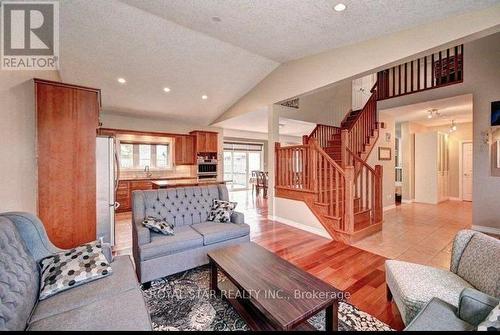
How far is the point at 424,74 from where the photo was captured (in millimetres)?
5035

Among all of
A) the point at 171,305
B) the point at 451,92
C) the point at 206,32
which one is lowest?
the point at 171,305

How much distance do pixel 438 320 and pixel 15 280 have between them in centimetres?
249

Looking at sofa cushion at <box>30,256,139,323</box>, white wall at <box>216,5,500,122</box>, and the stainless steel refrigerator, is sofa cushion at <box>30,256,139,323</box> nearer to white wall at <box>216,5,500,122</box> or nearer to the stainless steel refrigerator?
the stainless steel refrigerator

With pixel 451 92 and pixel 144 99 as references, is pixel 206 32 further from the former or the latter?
pixel 451 92

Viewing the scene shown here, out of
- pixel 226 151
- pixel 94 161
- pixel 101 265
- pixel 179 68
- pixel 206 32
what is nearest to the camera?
pixel 101 265

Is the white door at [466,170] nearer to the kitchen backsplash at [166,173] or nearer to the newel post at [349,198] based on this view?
the newel post at [349,198]

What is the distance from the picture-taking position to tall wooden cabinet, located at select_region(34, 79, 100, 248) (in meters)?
2.56

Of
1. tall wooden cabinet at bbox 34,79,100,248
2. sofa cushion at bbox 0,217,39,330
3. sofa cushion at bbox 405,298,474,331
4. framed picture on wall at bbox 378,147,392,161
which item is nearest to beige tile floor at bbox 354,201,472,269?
framed picture on wall at bbox 378,147,392,161

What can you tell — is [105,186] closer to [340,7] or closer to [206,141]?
[340,7]

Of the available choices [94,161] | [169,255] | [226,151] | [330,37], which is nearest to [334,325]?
[169,255]

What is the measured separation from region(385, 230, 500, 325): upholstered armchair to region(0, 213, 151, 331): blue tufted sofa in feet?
5.76

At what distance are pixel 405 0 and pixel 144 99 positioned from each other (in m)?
5.33

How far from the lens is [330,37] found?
129 inches

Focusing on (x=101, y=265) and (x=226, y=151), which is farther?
(x=226, y=151)
